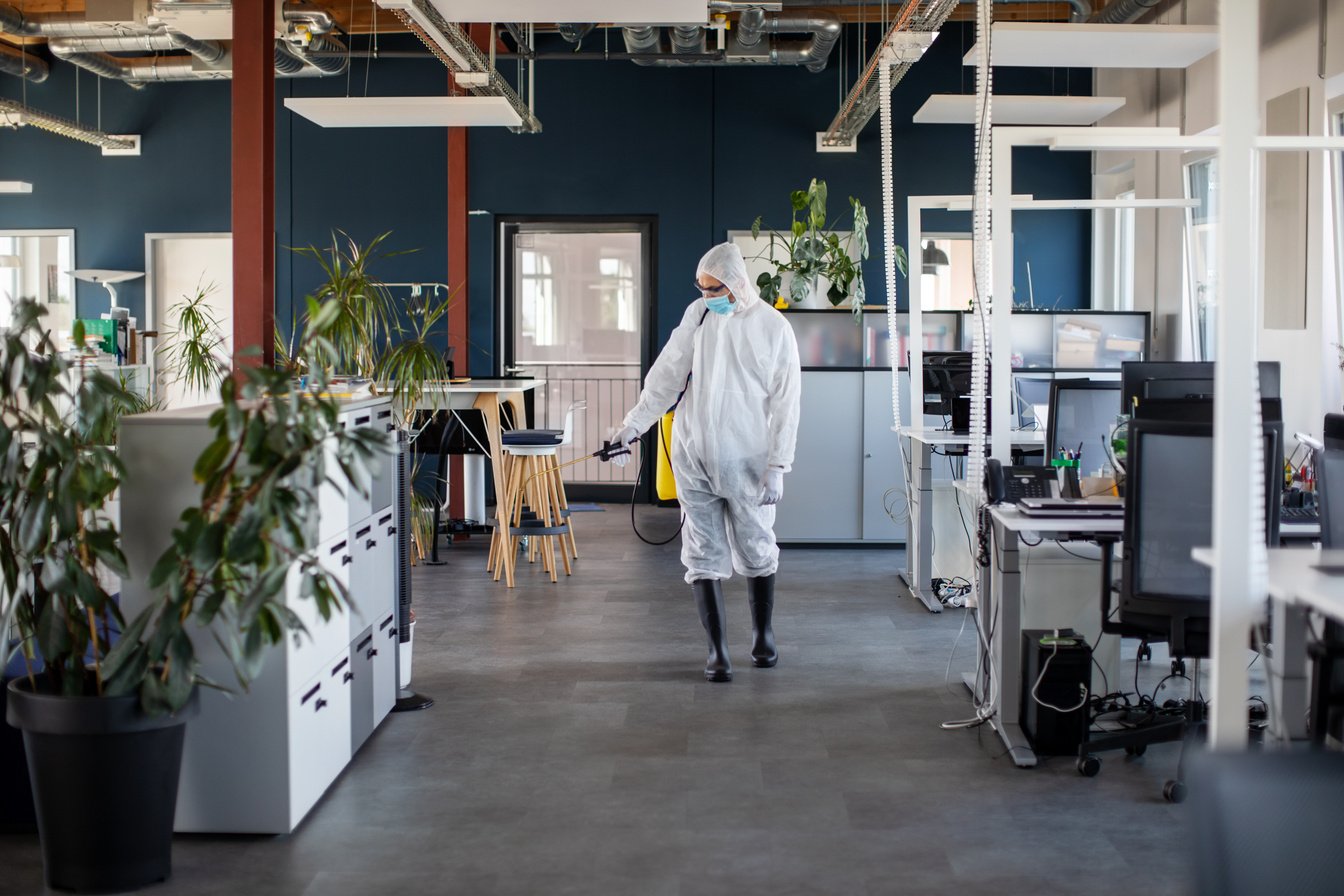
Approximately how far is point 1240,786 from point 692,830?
216 cm

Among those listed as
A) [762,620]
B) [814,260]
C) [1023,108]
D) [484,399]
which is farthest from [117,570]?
[1023,108]

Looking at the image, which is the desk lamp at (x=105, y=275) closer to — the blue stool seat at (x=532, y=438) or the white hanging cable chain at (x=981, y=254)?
the blue stool seat at (x=532, y=438)

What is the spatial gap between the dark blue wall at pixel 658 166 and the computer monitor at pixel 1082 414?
17.9 ft

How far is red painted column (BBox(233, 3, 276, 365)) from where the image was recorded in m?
4.38

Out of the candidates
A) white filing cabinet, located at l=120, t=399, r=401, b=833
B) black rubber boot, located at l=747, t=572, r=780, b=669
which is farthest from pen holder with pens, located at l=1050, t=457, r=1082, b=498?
white filing cabinet, located at l=120, t=399, r=401, b=833

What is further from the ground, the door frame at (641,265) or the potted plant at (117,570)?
the door frame at (641,265)

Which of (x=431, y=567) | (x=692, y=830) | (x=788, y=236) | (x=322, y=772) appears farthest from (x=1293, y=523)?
(x=788, y=236)

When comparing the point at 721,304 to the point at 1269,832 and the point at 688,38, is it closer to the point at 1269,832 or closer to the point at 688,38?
the point at 1269,832

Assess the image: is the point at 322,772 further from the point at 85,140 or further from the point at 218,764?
the point at 85,140

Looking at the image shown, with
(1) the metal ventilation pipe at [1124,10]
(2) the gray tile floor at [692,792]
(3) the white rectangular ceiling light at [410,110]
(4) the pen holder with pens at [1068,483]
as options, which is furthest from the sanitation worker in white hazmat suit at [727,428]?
(1) the metal ventilation pipe at [1124,10]

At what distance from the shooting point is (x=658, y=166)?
10.6 metres

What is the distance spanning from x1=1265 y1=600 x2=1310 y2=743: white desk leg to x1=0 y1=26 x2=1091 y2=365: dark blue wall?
771cm

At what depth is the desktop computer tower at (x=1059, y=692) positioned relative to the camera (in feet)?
13.2

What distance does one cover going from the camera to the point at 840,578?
23.9 feet
